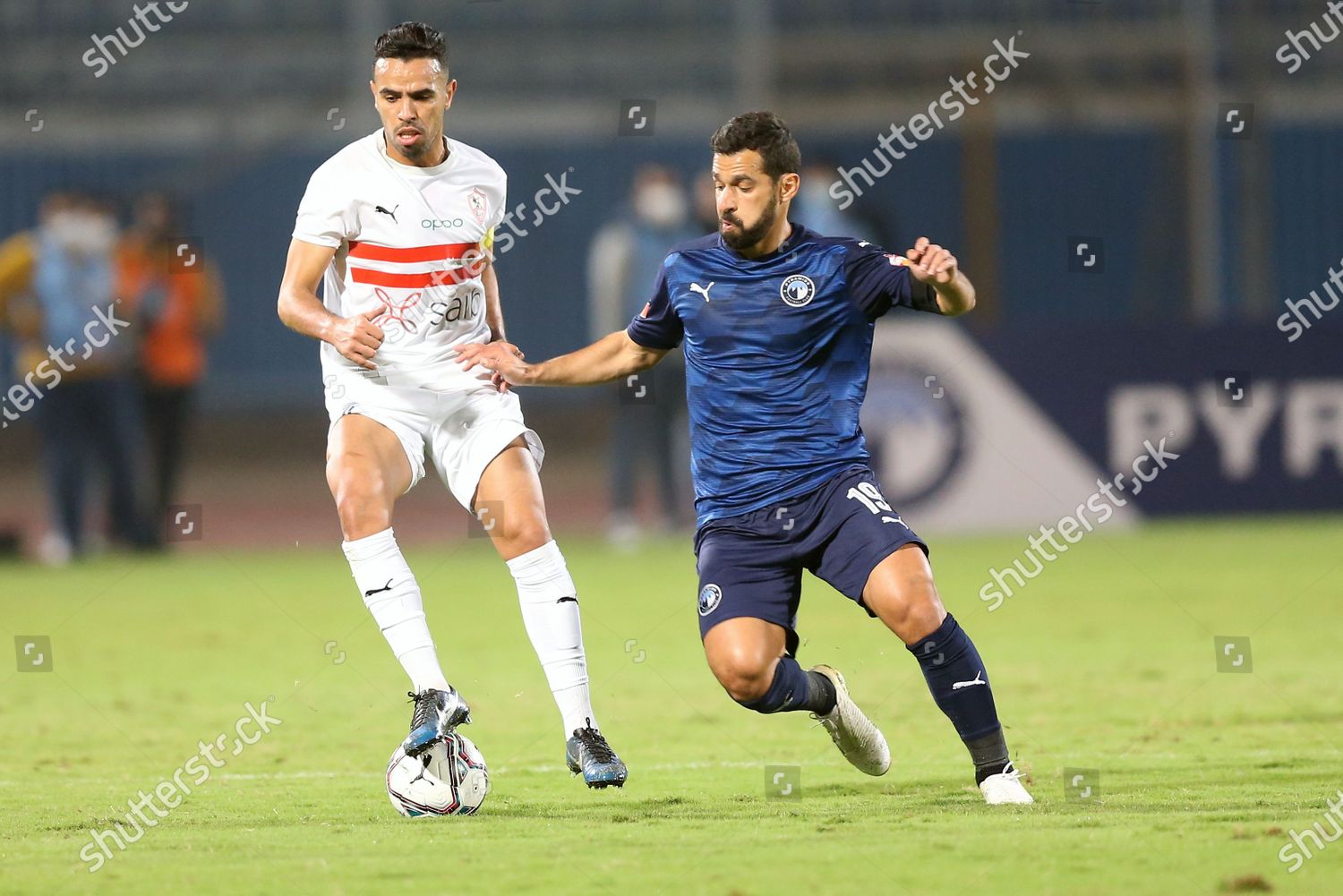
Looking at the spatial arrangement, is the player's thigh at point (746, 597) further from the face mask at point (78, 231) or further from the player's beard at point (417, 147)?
the face mask at point (78, 231)

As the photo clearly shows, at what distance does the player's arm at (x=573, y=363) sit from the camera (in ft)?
20.1

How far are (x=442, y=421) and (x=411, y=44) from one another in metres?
1.21

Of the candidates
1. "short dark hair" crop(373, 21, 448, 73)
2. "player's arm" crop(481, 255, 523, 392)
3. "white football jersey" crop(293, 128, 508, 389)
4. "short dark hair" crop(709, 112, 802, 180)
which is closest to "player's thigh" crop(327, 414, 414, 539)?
"white football jersey" crop(293, 128, 508, 389)

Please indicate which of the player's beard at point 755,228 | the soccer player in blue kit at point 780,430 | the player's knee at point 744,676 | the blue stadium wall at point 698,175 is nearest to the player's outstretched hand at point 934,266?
the soccer player in blue kit at point 780,430

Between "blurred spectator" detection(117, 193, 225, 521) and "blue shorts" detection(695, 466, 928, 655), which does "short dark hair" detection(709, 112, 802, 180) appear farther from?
"blurred spectator" detection(117, 193, 225, 521)

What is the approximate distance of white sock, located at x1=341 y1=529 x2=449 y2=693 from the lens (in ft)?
19.8

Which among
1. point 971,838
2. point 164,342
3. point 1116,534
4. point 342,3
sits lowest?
point 1116,534

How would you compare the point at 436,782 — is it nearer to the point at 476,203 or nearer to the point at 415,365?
the point at 415,365

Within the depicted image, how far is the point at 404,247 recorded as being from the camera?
6250 mm

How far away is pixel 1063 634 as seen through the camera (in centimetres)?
1000

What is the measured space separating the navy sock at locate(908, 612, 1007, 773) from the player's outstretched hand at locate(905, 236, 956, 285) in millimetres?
979

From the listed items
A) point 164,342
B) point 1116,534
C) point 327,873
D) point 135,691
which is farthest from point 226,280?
point 327,873

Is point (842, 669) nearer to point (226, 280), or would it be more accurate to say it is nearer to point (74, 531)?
point (74, 531)

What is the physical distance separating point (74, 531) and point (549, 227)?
22.3 feet
